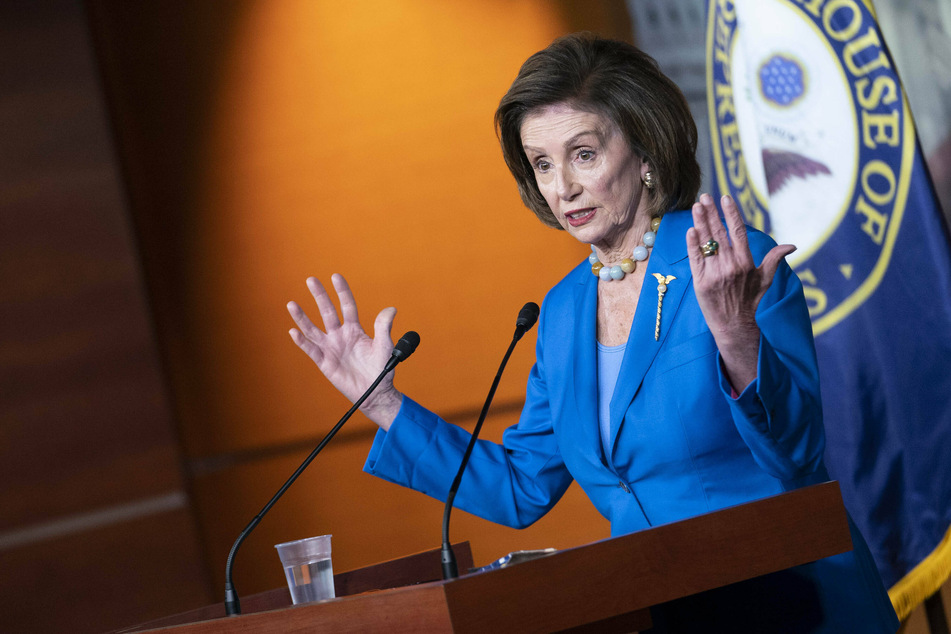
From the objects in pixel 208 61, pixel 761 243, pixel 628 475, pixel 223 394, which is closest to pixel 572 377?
pixel 628 475

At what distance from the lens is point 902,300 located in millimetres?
2410

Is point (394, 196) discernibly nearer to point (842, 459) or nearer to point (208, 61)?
point (208, 61)

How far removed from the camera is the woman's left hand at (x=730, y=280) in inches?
47.5

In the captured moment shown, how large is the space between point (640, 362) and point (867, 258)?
122cm

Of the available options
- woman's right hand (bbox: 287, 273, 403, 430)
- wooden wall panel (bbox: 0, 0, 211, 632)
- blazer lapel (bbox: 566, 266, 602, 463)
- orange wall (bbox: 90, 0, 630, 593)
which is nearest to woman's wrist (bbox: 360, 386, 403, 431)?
woman's right hand (bbox: 287, 273, 403, 430)

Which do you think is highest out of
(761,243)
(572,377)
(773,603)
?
(761,243)

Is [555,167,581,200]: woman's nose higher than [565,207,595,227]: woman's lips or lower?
higher

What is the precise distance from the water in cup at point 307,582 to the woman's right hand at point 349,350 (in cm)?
38

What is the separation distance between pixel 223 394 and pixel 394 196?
44.2 inches

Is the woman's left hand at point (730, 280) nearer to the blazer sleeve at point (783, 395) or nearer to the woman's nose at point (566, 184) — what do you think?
the blazer sleeve at point (783, 395)

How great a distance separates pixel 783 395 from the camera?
1280 mm

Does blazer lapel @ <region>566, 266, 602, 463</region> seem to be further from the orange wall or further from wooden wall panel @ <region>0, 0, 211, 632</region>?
wooden wall panel @ <region>0, 0, 211, 632</region>

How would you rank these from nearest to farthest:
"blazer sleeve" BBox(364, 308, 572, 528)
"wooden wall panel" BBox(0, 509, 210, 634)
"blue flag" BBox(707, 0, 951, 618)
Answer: "blazer sleeve" BBox(364, 308, 572, 528), "blue flag" BBox(707, 0, 951, 618), "wooden wall panel" BBox(0, 509, 210, 634)

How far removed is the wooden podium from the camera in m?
0.93
